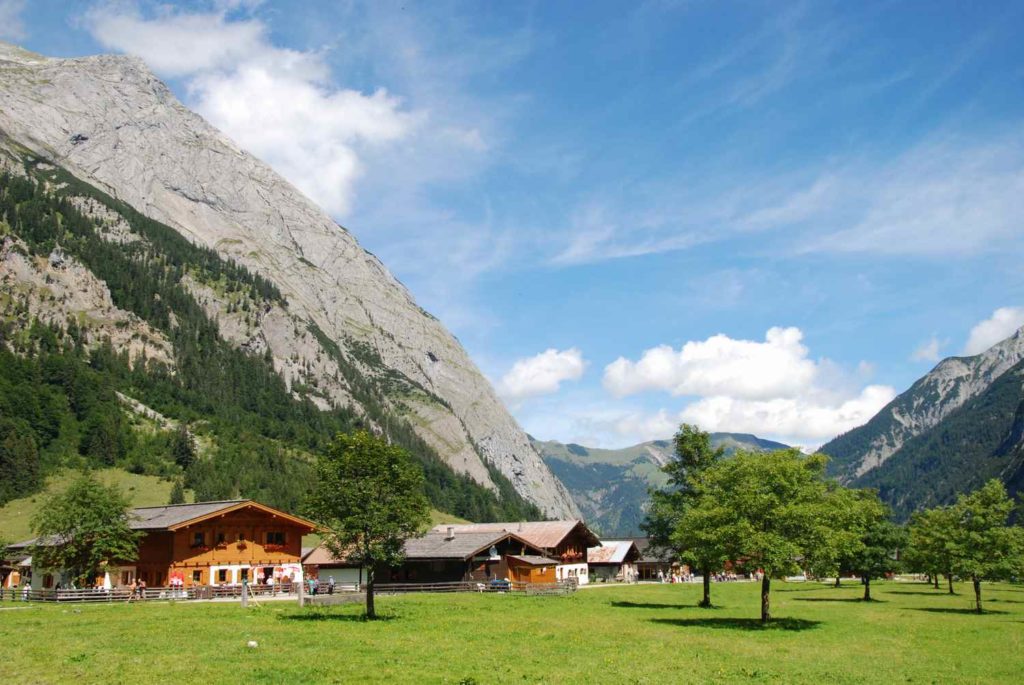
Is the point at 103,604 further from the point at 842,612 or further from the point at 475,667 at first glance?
the point at 842,612

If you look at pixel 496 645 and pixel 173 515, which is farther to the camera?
pixel 173 515

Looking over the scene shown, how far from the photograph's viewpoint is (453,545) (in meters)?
79.6

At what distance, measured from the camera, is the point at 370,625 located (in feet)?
127

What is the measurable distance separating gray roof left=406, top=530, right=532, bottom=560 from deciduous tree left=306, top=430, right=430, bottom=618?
32.6 metres

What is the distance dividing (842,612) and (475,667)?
39.5 meters

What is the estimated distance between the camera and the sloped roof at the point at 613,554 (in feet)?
388

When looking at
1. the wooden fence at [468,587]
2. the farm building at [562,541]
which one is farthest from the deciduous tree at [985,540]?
the farm building at [562,541]

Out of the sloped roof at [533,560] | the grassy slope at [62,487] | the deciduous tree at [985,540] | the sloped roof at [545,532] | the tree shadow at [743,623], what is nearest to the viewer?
the tree shadow at [743,623]

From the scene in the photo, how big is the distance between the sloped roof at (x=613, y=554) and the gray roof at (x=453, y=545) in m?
40.1

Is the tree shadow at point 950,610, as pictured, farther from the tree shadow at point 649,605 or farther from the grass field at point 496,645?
the tree shadow at point 649,605

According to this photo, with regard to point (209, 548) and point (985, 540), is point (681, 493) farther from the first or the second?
point (209, 548)

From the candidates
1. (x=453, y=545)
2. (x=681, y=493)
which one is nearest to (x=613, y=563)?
(x=453, y=545)

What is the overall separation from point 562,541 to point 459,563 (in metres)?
22.2

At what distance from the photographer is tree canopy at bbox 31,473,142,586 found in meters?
59.0
